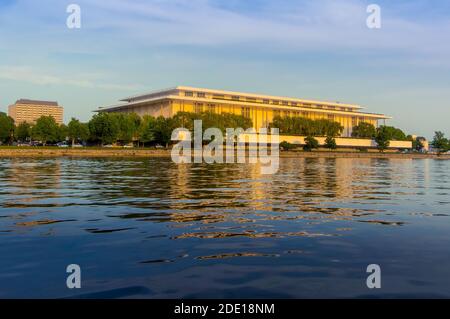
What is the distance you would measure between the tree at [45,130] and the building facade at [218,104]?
38.0 m

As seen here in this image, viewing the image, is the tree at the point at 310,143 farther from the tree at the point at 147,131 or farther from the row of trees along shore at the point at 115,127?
the tree at the point at 147,131

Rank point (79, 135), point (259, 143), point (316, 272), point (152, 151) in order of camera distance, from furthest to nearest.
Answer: point (259, 143)
point (79, 135)
point (152, 151)
point (316, 272)

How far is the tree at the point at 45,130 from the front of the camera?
13400 centimetres

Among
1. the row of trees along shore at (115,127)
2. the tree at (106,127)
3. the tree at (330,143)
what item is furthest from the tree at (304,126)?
the tree at (106,127)

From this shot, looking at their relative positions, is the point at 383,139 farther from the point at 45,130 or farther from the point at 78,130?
the point at 45,130

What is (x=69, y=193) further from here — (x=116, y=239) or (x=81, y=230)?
(x=116, y=239)

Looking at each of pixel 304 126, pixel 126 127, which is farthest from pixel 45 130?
pixel 304 126

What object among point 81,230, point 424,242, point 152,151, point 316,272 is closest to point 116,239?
point 81,230

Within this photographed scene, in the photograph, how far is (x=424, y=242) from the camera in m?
13.0
